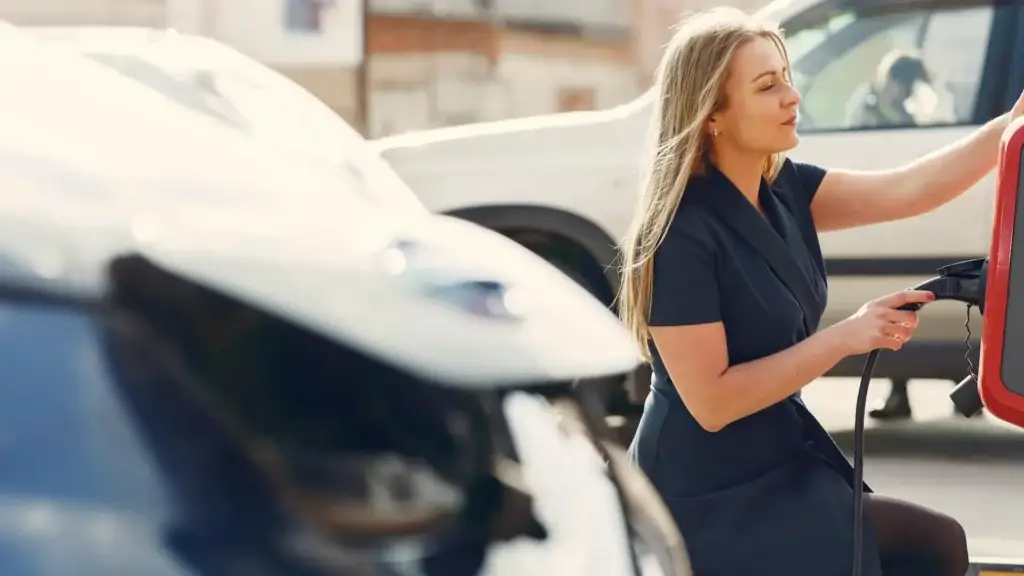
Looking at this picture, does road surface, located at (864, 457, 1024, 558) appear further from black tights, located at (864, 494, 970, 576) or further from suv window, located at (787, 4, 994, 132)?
black tights, located at (864, 494, 970, 576)

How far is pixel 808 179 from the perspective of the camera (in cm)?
274

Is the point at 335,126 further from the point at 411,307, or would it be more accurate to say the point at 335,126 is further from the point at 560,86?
the point at 560,86

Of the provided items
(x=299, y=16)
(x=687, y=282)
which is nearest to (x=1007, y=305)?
(x=687, y=282)

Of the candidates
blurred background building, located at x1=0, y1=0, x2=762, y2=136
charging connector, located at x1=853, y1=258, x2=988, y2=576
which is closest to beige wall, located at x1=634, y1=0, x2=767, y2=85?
blurred background building, located at x1=0, y1=0, x2=762, y2=136

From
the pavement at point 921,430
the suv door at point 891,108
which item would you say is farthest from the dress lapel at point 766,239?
the suv door at point 891,108

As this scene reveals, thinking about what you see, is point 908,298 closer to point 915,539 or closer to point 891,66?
point 915,539

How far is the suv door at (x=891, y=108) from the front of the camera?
17.5 ft

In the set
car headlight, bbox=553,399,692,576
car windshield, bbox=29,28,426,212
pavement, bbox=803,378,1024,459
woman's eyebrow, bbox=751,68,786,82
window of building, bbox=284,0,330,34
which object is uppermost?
car windshield, bbox=29,28,426,212

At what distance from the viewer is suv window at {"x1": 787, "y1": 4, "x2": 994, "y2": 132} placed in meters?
5.47

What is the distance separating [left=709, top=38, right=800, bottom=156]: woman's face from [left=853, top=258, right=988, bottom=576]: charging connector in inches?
15.2

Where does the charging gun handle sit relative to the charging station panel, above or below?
below

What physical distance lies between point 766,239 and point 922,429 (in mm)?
4189

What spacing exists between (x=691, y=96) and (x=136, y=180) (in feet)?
4.17

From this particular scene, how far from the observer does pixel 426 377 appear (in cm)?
137
